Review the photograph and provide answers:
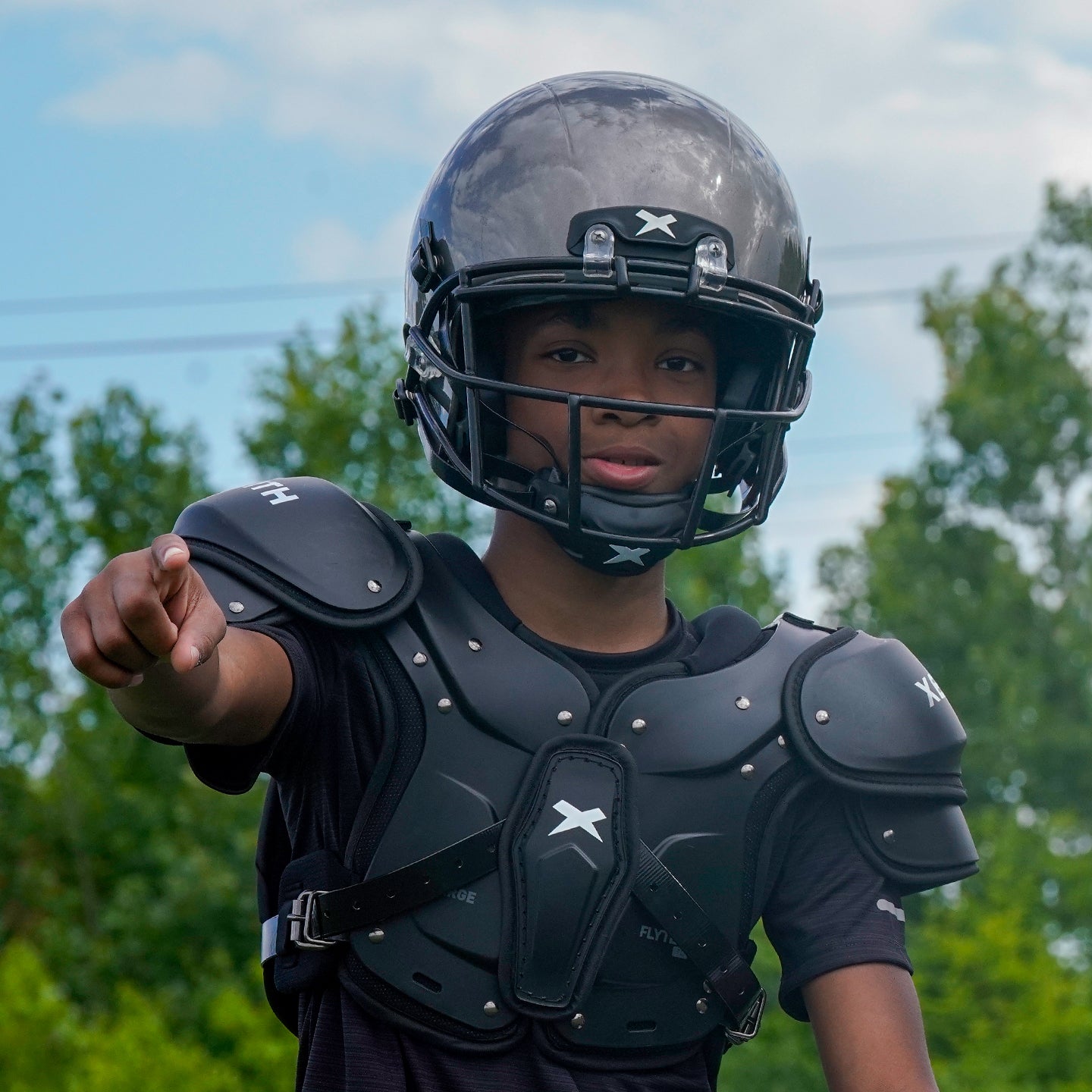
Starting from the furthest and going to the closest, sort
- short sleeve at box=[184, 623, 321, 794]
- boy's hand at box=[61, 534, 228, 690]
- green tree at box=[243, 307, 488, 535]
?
green tree at box=[243, 307, 488, 535] < short sleeve at box=[184, 623, 321, 794] < boy's hand at box=[61, 534, 228, 690]

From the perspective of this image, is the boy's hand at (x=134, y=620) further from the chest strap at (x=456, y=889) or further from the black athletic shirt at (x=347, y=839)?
the chest strap at (x=456, y=889)

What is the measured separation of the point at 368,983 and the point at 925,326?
2470cm

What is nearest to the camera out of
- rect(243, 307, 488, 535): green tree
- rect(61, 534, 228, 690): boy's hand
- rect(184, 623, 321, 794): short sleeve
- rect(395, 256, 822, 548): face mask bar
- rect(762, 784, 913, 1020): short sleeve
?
rect(61, 534, 228, 690): boy's hand

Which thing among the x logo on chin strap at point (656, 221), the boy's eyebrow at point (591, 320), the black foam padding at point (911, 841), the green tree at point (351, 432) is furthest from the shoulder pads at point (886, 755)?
the green tree at point (351, 432)

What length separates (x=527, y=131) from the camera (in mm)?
2854

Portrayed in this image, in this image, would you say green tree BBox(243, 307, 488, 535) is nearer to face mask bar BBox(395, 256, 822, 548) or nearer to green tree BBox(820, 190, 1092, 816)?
green tree BBox(820, 190, 1092, 816)

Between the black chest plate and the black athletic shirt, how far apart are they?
0.06 m

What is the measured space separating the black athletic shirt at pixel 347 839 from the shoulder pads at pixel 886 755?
0.05m

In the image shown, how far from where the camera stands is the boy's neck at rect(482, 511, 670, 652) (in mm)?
2812

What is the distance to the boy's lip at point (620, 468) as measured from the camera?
269 centimetres

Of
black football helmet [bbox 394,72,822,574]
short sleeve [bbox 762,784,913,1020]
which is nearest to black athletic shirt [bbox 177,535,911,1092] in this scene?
short sleeve [bbox 762,784,913,1020]

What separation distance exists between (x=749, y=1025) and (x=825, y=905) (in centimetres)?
22

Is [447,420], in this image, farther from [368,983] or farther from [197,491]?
[197,491]

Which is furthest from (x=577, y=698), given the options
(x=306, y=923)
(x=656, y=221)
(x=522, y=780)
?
(x=656, y=221)
